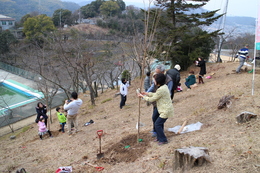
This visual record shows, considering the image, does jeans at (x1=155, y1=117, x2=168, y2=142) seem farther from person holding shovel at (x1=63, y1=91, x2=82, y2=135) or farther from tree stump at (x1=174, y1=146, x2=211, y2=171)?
person holding shovel at (x1=63, y1=91, x2=82, y2=135)

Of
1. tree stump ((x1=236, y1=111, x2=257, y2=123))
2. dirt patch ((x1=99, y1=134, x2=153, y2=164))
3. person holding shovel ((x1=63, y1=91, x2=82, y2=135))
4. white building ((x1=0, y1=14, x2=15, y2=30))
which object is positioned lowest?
dirt patch ((x1=99, y1=134, x2=153, y2=164))

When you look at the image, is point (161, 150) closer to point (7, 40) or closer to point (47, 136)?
point (47, 136)

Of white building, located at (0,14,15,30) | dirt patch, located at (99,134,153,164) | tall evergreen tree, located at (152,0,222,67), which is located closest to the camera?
dirt patch, located at (99,134,153,164)

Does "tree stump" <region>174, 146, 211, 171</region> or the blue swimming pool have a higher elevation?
"tree stump" <region>174, 146, 211, 171</region>

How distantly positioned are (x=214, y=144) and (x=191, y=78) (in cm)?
684

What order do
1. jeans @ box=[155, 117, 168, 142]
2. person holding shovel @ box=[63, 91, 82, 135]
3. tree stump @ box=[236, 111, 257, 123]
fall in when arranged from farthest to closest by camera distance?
1. person holding shovel @ box=[63, 91, 82, 135]
2. tree stump @ box=[236, 111, 257, 123]
3. jeans @ box=[155, 117, 168, 142]

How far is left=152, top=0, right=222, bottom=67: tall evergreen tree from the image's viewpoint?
52.1 feet

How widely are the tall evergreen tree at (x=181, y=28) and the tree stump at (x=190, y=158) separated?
40.8 ft

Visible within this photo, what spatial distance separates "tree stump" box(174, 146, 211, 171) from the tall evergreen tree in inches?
489

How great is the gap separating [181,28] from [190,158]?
13803mm

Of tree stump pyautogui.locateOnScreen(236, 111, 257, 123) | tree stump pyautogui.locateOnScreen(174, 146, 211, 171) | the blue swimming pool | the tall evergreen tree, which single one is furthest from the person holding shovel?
the blue swimming pool

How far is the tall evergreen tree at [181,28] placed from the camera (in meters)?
15.9

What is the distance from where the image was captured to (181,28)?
15.4 metres

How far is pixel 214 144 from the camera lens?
3869 millimetres
